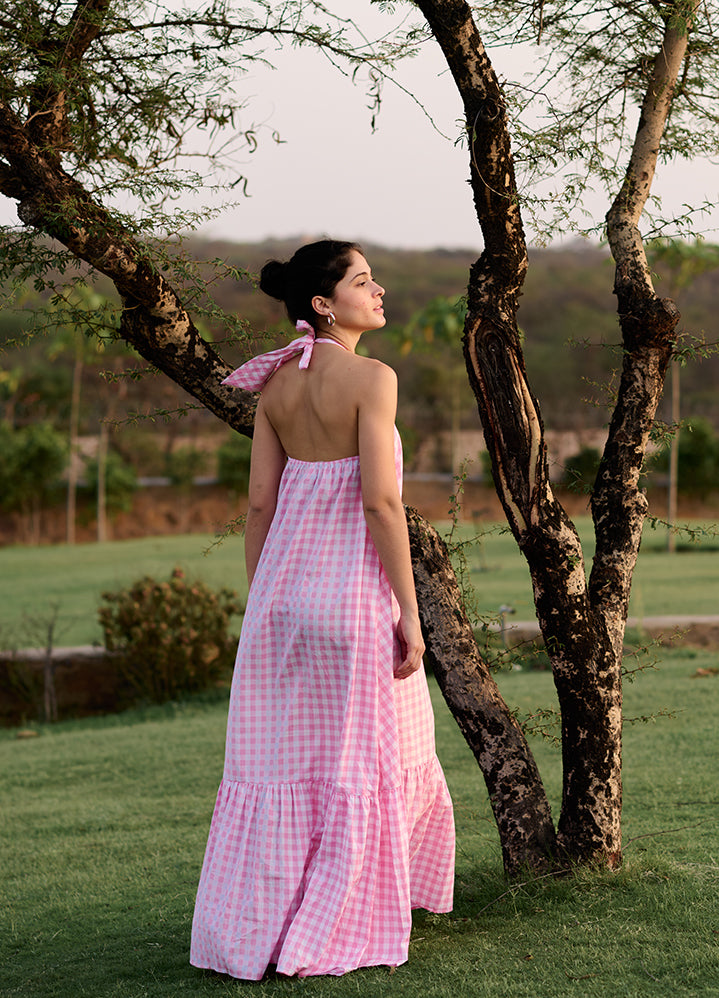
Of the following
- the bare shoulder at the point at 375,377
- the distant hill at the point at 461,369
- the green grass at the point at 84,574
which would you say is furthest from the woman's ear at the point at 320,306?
the distant hill at the point at 461,369

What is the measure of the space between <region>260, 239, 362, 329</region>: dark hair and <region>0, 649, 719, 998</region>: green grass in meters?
1.46

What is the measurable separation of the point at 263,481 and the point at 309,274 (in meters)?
0.48

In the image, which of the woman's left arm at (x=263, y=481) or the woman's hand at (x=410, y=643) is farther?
the woman's left arm at (x=263, y=481)

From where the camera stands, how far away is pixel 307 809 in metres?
2.29

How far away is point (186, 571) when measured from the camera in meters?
11.2

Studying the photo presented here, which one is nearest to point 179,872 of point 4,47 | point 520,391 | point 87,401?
point 520,391

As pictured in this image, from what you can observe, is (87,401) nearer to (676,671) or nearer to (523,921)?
(676,671)

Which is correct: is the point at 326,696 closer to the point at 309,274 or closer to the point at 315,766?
the point at 315,766

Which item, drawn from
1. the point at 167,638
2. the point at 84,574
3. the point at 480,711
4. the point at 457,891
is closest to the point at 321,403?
the point at 480,711

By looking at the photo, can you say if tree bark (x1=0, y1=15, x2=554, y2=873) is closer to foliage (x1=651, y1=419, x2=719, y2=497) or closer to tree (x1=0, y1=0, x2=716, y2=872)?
tree (x1=0, y1=0, x2=716, y2=872)

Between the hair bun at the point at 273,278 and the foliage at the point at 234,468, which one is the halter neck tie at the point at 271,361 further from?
the foliage at the point at 234,468

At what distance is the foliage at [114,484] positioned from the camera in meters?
26.8

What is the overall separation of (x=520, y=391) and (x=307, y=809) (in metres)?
1.10

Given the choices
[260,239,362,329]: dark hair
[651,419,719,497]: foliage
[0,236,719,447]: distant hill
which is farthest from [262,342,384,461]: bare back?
[651,419,719,497]: foliage
